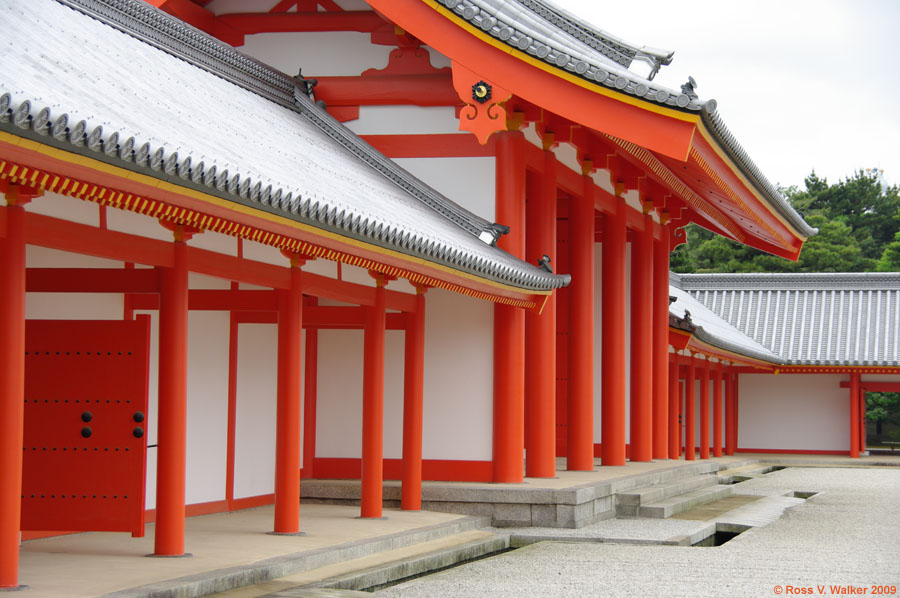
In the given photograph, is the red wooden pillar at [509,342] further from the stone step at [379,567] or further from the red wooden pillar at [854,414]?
the red wooden pillar at [854,414]

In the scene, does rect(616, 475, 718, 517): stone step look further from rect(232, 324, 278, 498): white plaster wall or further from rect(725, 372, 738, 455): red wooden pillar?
rect(725, 372, 738, 455): red wooden pillar

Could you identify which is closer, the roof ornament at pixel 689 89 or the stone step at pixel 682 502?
the roof ornament at pixel 689 89

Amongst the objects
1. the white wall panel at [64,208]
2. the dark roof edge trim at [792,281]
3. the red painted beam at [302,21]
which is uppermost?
the red painted beam at [302,21]

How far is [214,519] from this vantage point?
1242 cm

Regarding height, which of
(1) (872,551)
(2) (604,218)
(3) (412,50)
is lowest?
(1) (872,551)

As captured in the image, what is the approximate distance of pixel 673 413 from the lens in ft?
78.7

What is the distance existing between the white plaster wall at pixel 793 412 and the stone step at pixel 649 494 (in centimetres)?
1513

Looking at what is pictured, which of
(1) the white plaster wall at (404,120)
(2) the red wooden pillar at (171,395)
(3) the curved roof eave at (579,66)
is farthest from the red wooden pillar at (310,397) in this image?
(2) the red wooden pillar at (171,395)

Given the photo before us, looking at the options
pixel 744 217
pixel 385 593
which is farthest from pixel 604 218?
pixel 385 593

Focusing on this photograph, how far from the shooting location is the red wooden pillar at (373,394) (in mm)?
12305

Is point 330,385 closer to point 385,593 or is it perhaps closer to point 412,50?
point 412,50

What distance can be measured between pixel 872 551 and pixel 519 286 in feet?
15.2

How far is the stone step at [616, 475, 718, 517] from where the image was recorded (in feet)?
50.3

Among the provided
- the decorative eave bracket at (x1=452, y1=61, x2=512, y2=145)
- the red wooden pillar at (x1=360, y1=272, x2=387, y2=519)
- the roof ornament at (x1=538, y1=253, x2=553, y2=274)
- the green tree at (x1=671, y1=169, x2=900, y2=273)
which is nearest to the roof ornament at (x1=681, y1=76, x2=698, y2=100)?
the decorative eave bracket at (x1=452, y1=61, x2=512, y2=145)
